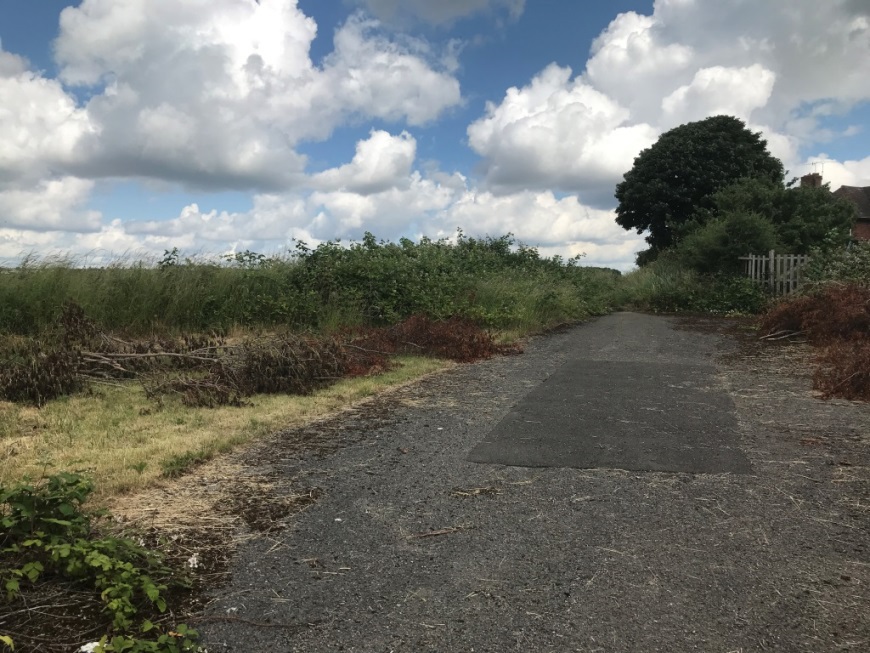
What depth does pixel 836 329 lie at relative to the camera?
12.7 meters

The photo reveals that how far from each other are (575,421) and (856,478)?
249 cm

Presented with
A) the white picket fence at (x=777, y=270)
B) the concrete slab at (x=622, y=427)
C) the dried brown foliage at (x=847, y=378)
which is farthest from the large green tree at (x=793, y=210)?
the concrete slab at (x=622, y=427)

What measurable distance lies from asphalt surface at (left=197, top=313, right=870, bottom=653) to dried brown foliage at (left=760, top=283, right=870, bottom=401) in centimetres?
113

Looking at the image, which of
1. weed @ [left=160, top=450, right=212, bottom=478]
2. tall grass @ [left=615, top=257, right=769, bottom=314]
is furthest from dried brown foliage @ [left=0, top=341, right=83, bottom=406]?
tall grass @ [left=615, top=257, right=769, bottom=314]

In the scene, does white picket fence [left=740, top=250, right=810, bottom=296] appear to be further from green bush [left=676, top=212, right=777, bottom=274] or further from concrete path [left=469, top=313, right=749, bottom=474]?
concrete path [left=469, top=313, right=749, bottom=474]

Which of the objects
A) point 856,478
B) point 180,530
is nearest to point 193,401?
point 180,530

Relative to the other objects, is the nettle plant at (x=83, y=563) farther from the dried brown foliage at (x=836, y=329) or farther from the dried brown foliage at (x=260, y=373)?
the dried brown foliage at (x=836, y=329)

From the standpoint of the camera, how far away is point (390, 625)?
113 inches

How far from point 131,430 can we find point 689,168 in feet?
114

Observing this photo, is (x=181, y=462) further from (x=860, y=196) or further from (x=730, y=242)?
(x=860, y=196)

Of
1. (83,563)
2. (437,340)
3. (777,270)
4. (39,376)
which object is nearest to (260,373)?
(39,376)

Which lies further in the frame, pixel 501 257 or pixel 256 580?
pixel 501 257

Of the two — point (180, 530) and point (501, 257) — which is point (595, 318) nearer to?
point (501, 257)

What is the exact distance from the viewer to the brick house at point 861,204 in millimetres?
47109
